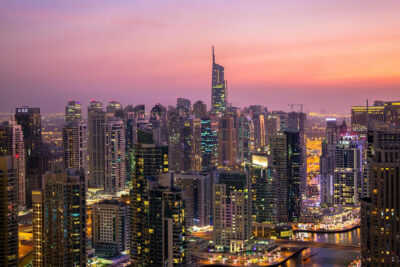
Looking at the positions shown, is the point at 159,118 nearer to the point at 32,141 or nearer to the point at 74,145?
the point at 74,145

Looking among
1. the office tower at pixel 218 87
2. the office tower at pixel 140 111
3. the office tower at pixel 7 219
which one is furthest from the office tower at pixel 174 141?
the office tower at pixel 7 219

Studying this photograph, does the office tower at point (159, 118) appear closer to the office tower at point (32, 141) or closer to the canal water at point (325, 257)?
the office tower at point (32, 141)

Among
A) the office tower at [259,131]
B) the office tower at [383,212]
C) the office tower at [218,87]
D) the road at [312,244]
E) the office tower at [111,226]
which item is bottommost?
the road at [312,244]

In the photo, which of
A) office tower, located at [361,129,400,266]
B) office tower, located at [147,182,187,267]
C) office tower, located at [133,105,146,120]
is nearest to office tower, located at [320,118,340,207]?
office tower, located at [133,105,146,120]

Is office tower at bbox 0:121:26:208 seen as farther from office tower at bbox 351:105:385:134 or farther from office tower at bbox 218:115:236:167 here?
office tower at bbox 351:105:385:134

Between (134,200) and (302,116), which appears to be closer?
(134,200)

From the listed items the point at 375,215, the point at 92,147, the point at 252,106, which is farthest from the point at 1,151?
the point at 252,106

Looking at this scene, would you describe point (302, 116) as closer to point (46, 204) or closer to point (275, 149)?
point (275, 149)
